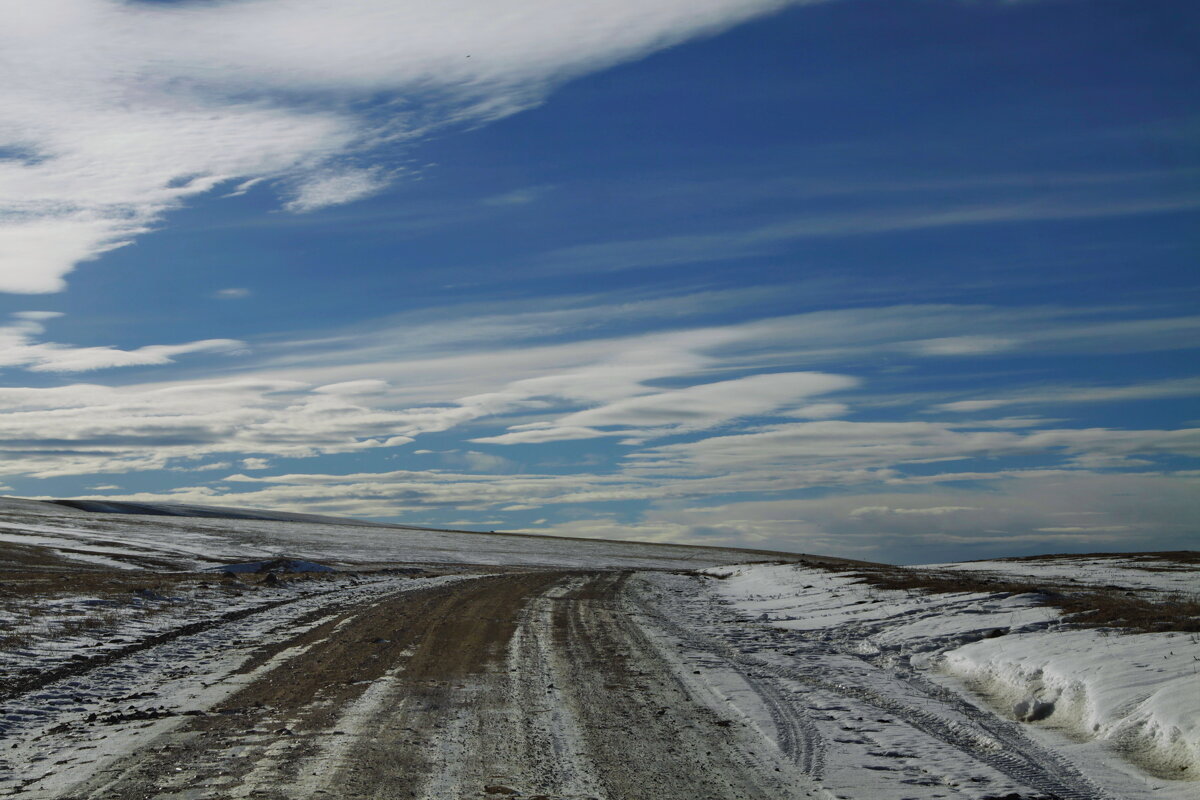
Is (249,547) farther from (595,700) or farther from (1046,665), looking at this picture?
(1046,665)

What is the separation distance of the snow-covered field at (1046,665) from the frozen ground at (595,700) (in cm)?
5

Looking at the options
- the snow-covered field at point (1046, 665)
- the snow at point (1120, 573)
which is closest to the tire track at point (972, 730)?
the snow-covered field at point (1046, 665)

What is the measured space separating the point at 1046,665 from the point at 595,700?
241 inches

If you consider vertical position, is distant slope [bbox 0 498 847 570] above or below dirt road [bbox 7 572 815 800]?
below

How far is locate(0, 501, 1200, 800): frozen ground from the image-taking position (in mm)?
7645

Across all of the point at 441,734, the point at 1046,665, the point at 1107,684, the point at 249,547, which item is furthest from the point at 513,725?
the point at 249,547

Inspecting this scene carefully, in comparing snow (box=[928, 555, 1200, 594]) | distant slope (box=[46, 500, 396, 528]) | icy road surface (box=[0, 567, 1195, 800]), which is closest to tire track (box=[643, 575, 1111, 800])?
icy road surface (box=[0, 567, 1195, 800])

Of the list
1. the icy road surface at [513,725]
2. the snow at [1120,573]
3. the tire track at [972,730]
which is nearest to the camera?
the icy road surface at [513,725]

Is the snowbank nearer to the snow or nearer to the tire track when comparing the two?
the tire track

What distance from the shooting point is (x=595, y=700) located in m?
10.8

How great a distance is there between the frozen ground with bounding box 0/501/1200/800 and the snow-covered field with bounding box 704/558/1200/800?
0.15ft

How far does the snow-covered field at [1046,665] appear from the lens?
859cm

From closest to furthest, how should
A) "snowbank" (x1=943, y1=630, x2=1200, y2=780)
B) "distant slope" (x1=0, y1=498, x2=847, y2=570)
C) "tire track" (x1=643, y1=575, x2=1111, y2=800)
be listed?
"tire track" (x1=643, y1=575, x2=1111, y2=800)
"snowbank" (x1=943, y1=630, x2=1200, y2=780)
"distant slope" (x1=0, y1=498, x2=847, y2=570)

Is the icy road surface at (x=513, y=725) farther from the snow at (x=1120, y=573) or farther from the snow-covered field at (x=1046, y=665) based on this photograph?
the snow at (x=1120, y=573)
